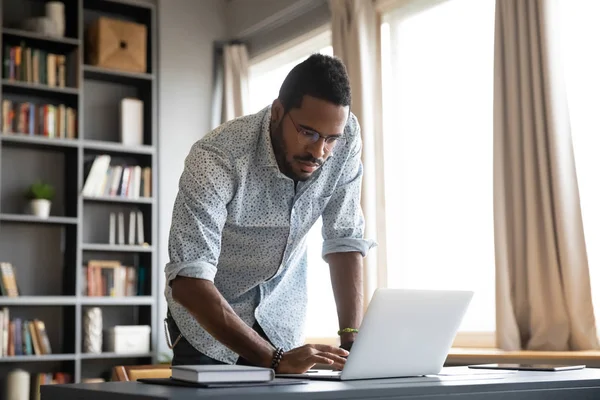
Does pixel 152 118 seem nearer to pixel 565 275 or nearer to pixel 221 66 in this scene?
pixel 221 66

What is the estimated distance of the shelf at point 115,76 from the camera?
17.2 feet

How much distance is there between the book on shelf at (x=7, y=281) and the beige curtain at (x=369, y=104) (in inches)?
78.5

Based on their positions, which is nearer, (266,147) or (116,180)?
(266,147)

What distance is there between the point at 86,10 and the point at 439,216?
2724mm

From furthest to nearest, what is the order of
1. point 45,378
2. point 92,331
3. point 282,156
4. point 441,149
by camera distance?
1. point 92,331
2. point 45,378
3. point 441,149
4. point 282,156

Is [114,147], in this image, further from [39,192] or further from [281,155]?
[281,155]

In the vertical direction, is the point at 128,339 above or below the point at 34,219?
below

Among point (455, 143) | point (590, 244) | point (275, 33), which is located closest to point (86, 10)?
point (275, 33)

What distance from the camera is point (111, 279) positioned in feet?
17.1

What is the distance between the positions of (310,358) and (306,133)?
528mm

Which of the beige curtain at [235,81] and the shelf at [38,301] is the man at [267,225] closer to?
the shelf at [38,301]

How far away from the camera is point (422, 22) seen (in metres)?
4.46

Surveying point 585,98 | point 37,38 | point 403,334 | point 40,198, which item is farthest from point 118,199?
point 403,334

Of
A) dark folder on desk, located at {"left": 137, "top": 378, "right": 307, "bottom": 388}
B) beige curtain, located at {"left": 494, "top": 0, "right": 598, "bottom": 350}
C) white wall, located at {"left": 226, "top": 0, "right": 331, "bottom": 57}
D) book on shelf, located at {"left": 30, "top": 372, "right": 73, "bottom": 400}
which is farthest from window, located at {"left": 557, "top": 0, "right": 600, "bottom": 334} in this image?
book on shelf, located at {"left": 30, "top": 372, "right": 73, "bottom": 400}
